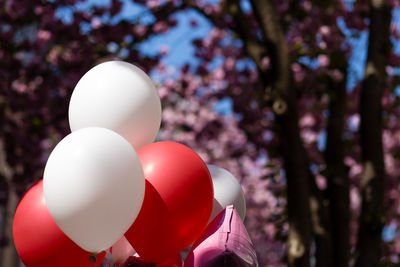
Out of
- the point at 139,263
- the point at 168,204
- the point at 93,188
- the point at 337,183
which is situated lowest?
the point at 337,183

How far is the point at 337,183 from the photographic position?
4.27 m

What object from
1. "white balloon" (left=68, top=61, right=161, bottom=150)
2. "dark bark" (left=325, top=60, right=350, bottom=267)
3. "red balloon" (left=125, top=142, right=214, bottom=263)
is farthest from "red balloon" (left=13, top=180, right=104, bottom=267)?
"dark bark" (left=325, top=60, right=350, bottom=267)

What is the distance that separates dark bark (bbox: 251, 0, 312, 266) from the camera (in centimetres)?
346

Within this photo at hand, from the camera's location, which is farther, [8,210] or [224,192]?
[8,210]

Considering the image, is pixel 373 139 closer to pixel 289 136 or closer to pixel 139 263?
pixel 289 136

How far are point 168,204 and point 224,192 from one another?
51cm

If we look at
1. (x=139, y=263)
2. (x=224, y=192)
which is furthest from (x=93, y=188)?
(x=224, y=192)

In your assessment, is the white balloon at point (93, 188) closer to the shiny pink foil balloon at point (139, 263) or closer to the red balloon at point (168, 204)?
the red balloon at point (168, 204)

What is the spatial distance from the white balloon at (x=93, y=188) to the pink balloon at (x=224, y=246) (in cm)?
32

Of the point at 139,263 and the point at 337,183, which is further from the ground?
the point at 139,263

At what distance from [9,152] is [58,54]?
1663 mm

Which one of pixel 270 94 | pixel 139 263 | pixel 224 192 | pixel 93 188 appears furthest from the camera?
pixel 270 94

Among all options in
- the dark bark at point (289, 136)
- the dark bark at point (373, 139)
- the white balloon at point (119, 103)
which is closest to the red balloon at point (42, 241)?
the white balloon at point (119, 103)

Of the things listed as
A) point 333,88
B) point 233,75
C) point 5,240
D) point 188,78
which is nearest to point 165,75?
point 188,78
